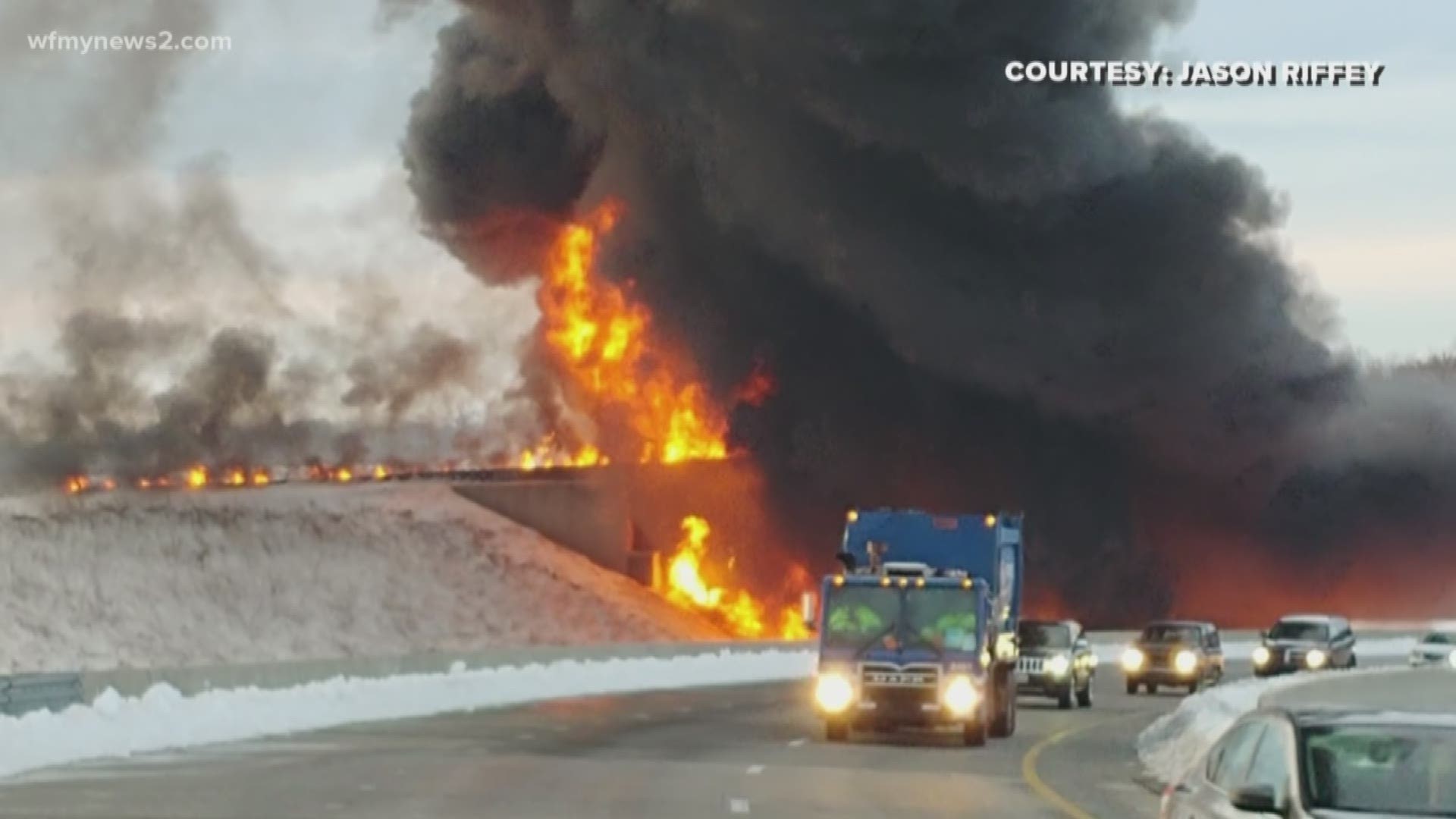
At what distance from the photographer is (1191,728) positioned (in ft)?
107

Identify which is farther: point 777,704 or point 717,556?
point 717,556

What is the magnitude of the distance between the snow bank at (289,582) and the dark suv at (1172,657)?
27042 millimetres

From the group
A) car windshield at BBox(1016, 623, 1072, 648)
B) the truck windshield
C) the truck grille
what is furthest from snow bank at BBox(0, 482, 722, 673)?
the truck grille

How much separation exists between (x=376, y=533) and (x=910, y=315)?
19.5 metres

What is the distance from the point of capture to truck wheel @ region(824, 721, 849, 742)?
3666cm

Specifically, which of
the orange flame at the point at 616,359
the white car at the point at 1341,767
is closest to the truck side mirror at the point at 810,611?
the white car at the point at 1341,767

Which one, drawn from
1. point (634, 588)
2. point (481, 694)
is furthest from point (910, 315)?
point (481, 694)

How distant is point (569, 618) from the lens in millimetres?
85562

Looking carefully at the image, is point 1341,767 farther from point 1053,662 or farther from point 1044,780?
point 1053,662

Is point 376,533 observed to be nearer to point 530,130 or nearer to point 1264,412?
point 530,130

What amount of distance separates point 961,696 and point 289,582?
182ft

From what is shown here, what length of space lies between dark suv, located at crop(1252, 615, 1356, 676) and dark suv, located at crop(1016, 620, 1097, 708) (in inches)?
509

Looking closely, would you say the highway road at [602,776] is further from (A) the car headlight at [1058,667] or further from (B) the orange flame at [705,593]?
(B) the orange flame at [705,593]

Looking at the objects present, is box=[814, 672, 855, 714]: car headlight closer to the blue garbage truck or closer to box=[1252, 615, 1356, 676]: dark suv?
the blue garbage truck
